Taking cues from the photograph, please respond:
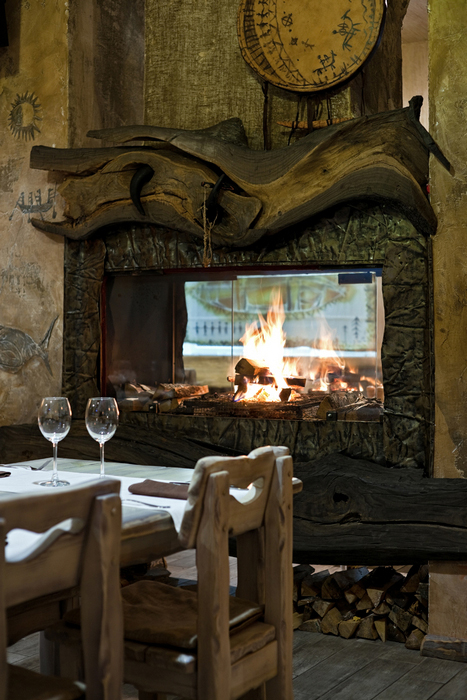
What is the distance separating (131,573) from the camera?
12.5 ft

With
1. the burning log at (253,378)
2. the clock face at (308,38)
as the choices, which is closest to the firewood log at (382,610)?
the burning log at (253,378)

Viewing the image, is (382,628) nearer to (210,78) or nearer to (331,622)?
(331,622)

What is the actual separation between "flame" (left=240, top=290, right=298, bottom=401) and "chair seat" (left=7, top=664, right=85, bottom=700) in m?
2.26

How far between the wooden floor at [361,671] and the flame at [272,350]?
3.77 feet

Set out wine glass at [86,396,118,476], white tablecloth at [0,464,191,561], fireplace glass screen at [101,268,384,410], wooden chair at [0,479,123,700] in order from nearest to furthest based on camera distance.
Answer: wooden chair at [0,479,123,700]
white tablecloth at [0,464,191,561]
wine glass at [86,396,118,476]
fireplace glass screen at [101,268,384,410]

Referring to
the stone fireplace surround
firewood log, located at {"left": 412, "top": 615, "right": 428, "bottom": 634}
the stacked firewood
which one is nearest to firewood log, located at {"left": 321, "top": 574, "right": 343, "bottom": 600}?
the stacked firewood

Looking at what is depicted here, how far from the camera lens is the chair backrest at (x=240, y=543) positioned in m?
1.63

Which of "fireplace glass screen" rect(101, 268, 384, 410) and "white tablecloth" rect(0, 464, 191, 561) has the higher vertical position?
"fireplace glass screen" rect(101, 268, 384, 410)

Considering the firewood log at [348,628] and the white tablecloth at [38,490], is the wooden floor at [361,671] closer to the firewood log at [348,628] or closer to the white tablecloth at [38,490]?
the firewood log at [348,628]

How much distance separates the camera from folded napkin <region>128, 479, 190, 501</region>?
6.40 ft

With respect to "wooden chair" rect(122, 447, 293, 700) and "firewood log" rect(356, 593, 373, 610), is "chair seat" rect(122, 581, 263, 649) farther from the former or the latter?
"firewood log" rect(356, 593, 373, 610)

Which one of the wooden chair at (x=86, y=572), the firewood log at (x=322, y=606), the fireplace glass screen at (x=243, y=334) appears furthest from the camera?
the fireplace glass screen at (x=243, y=334)

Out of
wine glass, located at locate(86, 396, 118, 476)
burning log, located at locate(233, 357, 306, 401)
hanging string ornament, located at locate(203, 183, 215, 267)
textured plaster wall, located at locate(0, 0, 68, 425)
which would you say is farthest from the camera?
textured plaster wall, located at locate(0, 0, 68, 425)

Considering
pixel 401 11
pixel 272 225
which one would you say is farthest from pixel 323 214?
pixel 401 11
